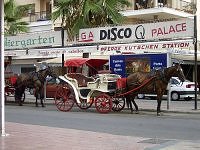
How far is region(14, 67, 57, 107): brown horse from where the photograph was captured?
24.0 m

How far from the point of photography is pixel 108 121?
55.0 feet

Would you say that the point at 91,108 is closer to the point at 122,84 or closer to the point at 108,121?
the point at 122,84

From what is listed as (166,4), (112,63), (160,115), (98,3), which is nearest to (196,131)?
(160,115)

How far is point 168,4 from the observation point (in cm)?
4272

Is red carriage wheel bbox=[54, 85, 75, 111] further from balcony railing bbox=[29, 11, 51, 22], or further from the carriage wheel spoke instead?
balcony railing bbox=[29, 11, 51, 22]

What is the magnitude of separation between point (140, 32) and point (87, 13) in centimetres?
625

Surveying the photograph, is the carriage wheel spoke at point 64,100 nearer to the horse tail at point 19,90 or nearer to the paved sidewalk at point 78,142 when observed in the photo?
the horse tail at point 19,90

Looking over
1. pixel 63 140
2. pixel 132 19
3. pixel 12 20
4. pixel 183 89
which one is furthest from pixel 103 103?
pixel 132 19

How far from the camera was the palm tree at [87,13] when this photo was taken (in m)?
27.1

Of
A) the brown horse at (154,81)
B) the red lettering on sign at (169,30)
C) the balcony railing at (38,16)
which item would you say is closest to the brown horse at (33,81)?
the brown horse at (154,81)

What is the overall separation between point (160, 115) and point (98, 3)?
10248mm

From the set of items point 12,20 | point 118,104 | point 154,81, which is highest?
point 12,20

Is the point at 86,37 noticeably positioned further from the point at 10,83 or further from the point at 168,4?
the point at 168,4

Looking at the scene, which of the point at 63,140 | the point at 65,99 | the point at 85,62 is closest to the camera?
the point at 63,140
